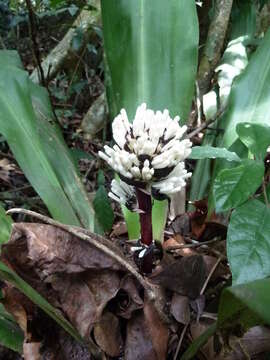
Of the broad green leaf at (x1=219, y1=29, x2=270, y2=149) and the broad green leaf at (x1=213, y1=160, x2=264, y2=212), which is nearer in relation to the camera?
the broad green leaf at (x1=213, y1=160, x2=264, y2=212)

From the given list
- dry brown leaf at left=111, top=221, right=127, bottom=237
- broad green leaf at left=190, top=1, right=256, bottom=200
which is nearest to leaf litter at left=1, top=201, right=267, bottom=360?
dry brown leaf at left=111, top=221, right=127, bottom=237

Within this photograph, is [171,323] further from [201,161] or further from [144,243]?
[201,161]

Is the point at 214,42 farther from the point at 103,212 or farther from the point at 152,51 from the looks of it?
the point at 103,212

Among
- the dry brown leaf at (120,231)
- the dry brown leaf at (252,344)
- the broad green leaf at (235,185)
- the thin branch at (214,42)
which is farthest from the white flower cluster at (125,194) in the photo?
the thin branch at (214,42)

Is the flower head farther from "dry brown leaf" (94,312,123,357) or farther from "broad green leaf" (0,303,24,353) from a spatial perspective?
"broad green leaf" (0,303,24,353)

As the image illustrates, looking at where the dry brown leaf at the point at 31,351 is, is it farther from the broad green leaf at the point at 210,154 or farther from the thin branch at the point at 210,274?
the broad green leaf at the point at 210,154
